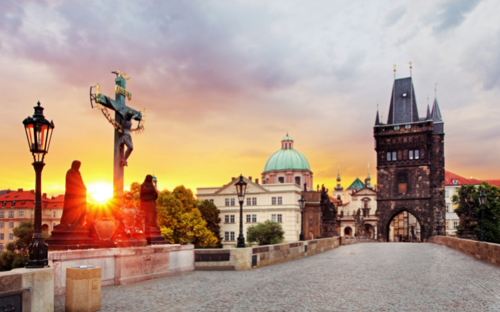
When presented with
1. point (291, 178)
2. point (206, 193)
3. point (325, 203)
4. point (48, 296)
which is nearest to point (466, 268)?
point (48, 296)

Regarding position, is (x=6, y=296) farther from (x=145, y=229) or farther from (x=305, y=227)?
(x=305, y=227)

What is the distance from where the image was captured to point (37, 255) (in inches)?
263

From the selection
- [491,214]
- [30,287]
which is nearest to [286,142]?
[491,214]

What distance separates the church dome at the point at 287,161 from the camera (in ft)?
316

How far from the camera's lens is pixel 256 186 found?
76.6 meters

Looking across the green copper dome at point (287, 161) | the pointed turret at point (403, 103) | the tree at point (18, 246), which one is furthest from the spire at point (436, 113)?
the tree at point (18, 246)

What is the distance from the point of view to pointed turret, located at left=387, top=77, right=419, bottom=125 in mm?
73812

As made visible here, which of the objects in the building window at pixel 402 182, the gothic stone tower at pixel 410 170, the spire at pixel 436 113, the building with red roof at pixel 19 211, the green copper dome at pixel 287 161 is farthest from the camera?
the green copper dome at pixel 287 161

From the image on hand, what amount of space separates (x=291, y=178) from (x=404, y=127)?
97.5 feet

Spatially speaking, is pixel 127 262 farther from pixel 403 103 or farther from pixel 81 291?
pixel 403 103

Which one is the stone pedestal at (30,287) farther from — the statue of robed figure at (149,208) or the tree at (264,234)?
the tree at (264,234)

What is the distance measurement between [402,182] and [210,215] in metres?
31.8

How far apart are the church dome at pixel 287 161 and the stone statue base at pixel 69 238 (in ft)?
284

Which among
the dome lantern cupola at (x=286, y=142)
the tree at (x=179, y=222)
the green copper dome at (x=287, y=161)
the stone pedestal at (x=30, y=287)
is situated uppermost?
the dome lantern cupola at (x=286, y=142)
